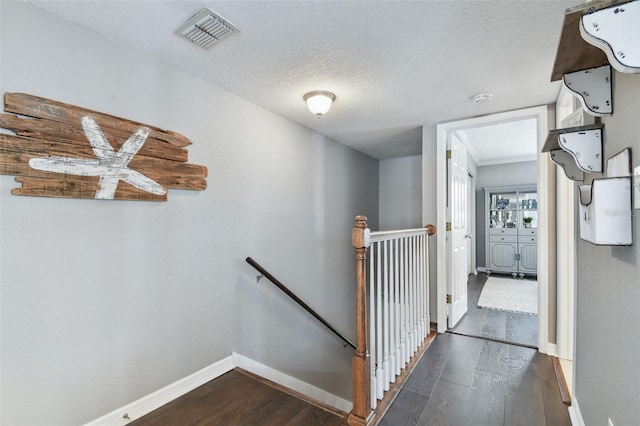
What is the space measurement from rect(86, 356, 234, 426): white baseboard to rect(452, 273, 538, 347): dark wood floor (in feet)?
7.45

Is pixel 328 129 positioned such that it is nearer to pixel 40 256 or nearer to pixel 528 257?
pixel 40 256

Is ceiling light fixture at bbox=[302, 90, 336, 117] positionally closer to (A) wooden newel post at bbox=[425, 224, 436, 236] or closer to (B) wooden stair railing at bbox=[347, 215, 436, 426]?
(B) wooden stair railing at bbox=[347, 215, 436, 426]

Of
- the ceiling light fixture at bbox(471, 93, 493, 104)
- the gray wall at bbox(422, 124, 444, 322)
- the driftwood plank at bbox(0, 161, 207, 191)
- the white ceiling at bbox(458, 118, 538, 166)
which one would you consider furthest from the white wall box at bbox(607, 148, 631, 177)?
the white ceiling at bbox(458, 118, 538, 166)

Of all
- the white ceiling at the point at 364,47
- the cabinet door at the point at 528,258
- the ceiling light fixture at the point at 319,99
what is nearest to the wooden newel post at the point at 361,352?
the white ceiling at the point at 364,47

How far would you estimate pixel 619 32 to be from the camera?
72cm

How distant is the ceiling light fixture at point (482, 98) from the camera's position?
7.93ft

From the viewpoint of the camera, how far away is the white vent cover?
1.51 metres

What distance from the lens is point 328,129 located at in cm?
340

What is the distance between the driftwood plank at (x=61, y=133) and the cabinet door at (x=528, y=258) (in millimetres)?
6373

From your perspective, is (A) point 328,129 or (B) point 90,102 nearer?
(B) point 90,102

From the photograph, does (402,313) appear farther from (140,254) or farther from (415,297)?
(140,254)

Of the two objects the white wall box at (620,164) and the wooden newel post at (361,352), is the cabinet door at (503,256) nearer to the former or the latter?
the wooden newel post at (361,352)

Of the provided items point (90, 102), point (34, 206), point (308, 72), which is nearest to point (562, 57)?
point (308, 72)

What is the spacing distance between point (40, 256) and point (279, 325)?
1909 mm
